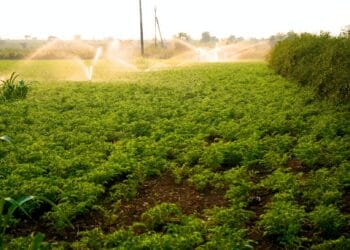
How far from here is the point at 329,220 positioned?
212 inches

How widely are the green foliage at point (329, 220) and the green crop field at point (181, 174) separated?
12 mm

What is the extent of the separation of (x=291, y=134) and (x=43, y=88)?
1192 cm

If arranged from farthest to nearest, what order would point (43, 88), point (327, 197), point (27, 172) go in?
point (43, 88), point (27, 172), point (327, 197)

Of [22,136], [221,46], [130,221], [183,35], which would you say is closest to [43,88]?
[22,136]

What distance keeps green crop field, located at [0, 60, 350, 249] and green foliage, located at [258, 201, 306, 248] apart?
1 centimetres

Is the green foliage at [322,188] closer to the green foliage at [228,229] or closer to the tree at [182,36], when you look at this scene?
the green foliage at [228,229]

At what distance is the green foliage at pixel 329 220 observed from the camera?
527 cm

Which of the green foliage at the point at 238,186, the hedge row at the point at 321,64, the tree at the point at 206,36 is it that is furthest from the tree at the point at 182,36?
the green foliage at the point at 238,186

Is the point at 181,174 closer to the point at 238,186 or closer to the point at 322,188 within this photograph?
the point at 238,186

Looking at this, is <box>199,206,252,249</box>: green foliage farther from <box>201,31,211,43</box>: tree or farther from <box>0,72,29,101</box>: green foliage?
<box>201,31,211,43</box>: tree

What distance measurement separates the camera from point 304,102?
12.6 metres

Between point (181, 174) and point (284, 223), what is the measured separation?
2.68m

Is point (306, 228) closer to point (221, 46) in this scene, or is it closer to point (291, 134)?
point (291, 134)

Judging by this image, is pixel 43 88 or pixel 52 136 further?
pixel 43 88
